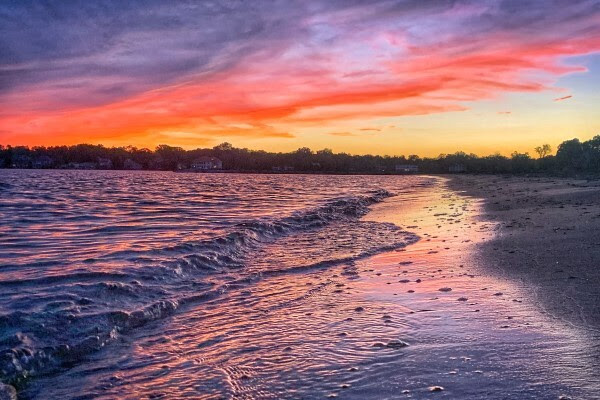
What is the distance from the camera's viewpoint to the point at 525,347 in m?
4.89

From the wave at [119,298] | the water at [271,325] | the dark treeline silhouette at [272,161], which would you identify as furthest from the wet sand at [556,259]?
the dark treeline silhouette at [272,161]

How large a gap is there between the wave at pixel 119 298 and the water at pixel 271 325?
0.10 feet

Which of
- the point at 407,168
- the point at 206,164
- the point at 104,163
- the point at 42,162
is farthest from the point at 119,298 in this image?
the point at 407,168

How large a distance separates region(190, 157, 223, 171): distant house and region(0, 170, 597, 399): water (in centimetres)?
17047

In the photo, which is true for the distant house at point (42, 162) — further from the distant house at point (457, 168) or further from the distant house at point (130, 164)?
the distant house at point (457, 168)

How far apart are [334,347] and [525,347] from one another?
183 cm

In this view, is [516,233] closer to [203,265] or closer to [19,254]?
[203,265]

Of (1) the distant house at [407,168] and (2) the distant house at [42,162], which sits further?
(1) the distant house at [407,168]

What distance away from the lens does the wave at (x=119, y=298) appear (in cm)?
545

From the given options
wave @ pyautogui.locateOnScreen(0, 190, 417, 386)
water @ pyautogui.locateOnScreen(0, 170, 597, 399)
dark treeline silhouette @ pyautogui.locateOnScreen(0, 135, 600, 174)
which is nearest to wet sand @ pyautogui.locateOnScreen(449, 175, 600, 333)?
water @ pyautogui.locateOnScreen(0, 170, 597, 399)

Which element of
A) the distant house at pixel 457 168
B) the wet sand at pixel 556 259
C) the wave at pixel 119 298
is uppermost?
the distant house at pixel 457 168

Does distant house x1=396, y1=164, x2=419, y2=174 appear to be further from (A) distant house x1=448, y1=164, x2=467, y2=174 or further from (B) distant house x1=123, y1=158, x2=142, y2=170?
(B) distant house x1=123, y1=158, x2=142, y2=170

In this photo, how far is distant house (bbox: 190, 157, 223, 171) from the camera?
181 metres

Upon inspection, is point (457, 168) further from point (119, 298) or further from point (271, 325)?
point (271, 325)
